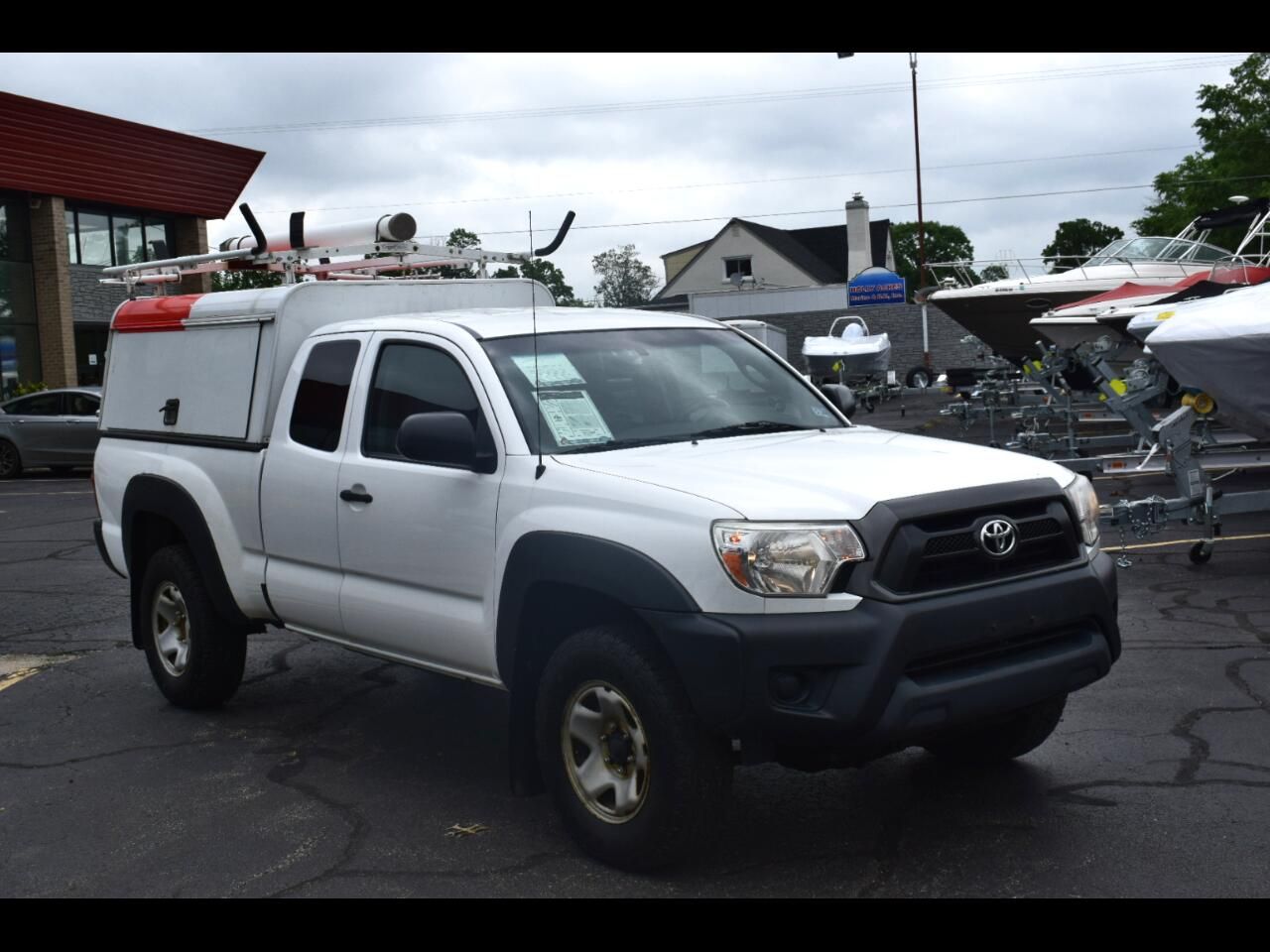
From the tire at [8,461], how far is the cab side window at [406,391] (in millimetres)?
20205

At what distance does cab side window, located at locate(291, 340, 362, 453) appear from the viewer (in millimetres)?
5863

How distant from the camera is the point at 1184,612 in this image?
26.9 feet

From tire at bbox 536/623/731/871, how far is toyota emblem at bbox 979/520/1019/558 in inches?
40.7

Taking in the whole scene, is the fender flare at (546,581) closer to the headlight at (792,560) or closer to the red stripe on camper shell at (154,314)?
the headlight at (792,560)

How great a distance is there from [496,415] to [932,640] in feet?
6.05

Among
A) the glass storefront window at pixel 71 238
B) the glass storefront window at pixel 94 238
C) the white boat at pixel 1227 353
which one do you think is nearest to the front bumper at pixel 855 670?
the white boat at pixel 1227 353

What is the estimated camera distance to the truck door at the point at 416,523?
5020 mm

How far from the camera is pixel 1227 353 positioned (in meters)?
9.71

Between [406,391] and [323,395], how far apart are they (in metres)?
0.53

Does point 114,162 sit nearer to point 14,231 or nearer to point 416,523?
point 14,231

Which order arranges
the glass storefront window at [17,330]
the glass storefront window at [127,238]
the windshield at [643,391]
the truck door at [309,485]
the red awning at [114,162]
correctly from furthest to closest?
1. the glass storefront window at [127,238]
2. the glass storefront window at [17,330]
3. the red awning at [114,162]
4. the truck door at [309,485]
5. the windshield at [643,391]

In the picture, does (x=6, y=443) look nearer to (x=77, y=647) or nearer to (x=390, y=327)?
(x=77, y=647)

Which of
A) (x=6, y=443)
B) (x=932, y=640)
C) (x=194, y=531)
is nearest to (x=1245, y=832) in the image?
(x=932, y=640)
